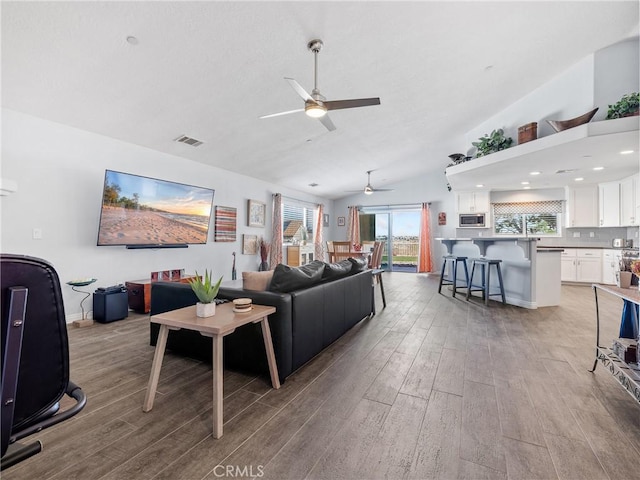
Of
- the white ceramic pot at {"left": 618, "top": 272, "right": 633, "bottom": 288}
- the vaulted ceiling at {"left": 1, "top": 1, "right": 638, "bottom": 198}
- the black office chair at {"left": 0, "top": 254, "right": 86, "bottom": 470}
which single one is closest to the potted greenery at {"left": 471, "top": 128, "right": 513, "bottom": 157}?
the vaulted ceiling at {"left": 1, "top": 1, "right": 638, "bottom": 198}

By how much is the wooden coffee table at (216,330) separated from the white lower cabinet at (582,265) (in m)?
7.63

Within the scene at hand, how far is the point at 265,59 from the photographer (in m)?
2.95

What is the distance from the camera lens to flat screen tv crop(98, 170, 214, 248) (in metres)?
3.91

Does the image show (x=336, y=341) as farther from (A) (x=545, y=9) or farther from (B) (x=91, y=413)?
(A) (x=545, y=9)

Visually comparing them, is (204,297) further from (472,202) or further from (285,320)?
(472,202)

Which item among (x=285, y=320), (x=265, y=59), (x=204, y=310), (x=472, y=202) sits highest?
(x=265, y=59)

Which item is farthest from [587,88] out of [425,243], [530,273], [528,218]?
[425,243]

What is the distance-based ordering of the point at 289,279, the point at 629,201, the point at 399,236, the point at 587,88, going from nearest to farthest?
1. the point at 289,279
2. the point at 587,88
3. the point at 629,201
4. the point at 399,236

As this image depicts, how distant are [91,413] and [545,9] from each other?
5004mm

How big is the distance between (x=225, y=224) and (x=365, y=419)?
499 centimetres

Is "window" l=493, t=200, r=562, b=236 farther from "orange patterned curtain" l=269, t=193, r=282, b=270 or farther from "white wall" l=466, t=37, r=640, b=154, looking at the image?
"orange patterned curtain" l=269, t=193, r=282, b=270

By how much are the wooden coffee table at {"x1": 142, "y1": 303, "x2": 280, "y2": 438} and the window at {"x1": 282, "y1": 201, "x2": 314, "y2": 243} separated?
20.1 ft

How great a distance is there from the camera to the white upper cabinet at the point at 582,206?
22.2 feet

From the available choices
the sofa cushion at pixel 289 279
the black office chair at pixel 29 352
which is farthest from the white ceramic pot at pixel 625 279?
the black office chair at pixel 29 352
